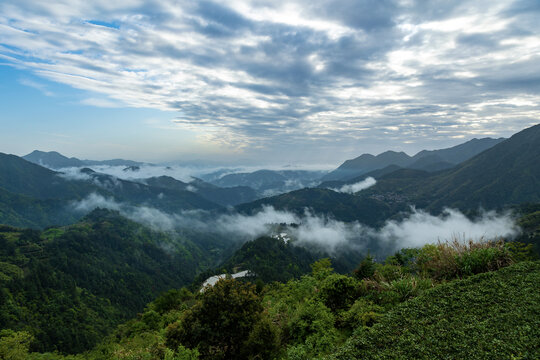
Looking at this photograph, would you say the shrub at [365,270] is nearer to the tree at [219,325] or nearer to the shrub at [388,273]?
the shrub at [388,273]

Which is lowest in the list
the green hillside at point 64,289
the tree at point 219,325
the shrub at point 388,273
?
the green hillside at point 64,289

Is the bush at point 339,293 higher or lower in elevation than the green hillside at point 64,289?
higher

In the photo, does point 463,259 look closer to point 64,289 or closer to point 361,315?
point 361,315

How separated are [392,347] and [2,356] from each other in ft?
136

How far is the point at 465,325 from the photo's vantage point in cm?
795

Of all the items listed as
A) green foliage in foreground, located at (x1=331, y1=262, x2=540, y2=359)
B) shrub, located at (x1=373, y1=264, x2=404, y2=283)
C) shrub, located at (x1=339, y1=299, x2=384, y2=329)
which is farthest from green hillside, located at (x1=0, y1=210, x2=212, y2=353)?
green foliage in foreground, located at (x1=331, y1=262, x2=540, y2=359)

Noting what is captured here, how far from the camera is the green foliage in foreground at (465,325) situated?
22.9 feet

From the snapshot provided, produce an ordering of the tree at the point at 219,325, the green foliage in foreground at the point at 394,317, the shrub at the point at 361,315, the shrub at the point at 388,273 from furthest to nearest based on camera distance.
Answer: the shrub at the point at 388,273 < the tree at the point at 219,325 < the shrub at the point at 361,315 < the green foliage in foreground at the point at 394,317

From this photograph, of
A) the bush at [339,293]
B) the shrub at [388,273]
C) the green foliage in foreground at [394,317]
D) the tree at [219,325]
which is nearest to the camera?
the green foliage in foreground at [394,317]

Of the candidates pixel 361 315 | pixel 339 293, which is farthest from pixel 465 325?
pixel 339 293

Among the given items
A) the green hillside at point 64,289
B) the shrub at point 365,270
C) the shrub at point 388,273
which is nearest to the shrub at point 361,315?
the shrub at point 388,273

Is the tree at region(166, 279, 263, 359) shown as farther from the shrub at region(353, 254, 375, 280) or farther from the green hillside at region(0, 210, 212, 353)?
the green hillside at region(0, 210, 212, 353)

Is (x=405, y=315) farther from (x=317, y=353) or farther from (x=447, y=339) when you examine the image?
(x=317, y=353)

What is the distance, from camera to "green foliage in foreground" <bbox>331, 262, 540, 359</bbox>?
22.9 ft
